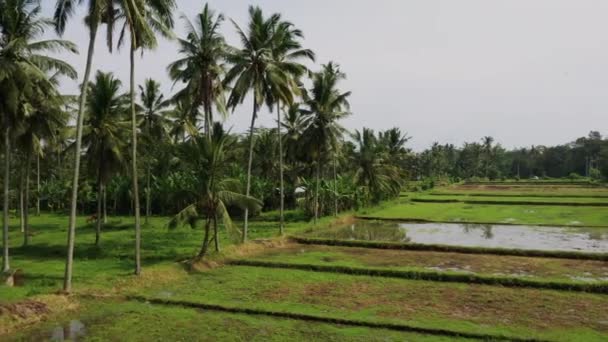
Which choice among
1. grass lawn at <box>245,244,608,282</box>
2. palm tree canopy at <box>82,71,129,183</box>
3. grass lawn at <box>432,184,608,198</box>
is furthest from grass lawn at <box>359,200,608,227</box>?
palm tree canopy at <box>82,71,129,183</box>

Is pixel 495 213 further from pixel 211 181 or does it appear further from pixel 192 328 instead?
pixel 192 328

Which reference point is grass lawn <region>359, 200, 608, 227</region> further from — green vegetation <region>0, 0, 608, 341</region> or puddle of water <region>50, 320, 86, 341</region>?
puddle of water <region>50, 320, 86, 341</region>

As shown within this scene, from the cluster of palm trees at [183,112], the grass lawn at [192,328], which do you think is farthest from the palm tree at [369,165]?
the grass lawn at [192,328]

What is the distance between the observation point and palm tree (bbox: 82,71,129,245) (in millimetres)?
20891

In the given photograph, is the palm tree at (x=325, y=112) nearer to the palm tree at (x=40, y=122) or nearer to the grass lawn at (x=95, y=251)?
the grass lawn at (x=95, y=251)

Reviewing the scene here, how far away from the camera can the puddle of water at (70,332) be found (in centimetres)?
1059

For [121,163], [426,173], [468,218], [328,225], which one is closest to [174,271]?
[121,163]

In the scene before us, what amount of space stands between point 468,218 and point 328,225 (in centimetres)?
974

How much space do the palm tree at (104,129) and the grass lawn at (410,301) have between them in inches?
328

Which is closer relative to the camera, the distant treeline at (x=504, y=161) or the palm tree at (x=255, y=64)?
the palm tree at (x=255, y=64)

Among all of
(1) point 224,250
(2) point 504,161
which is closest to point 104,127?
(1) point 224,250

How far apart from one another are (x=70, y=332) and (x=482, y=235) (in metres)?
20.0

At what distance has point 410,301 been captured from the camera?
42.3 feet

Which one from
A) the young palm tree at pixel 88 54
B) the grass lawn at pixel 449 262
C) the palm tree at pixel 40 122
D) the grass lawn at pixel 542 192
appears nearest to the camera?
the young palm tree at pixel 88 54
